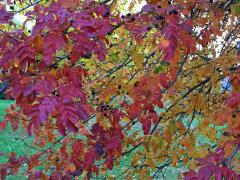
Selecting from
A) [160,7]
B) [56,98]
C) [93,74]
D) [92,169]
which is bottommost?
[56,98]

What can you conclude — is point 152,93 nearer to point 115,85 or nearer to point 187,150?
point 115,85

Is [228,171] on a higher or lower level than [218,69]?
lower

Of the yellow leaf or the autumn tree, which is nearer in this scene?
the autumn tree

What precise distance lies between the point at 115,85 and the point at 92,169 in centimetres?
50

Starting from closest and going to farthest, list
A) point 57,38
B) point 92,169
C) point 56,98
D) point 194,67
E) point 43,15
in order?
1. point 56,98
2. point 57,38
3. point 43,15
4. point 92,169
5. point 194,67

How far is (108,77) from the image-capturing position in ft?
10.6

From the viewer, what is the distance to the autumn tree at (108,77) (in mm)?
1757

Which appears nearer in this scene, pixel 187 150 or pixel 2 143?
pixel 187 150

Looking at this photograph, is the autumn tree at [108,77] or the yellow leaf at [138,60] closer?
the autumn tree at [108,77]

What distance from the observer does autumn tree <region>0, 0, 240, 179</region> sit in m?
1.76

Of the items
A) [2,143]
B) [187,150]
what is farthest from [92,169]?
[2,143]

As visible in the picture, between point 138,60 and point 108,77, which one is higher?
point 108,77

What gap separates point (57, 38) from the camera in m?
1.78

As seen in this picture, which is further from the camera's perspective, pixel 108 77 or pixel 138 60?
pixel 108 77
